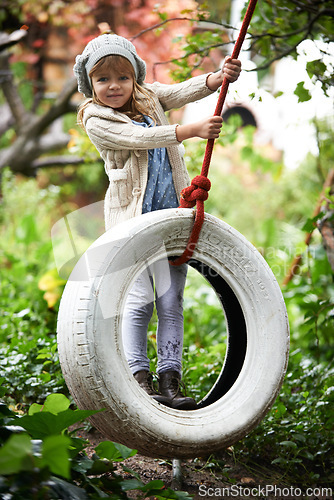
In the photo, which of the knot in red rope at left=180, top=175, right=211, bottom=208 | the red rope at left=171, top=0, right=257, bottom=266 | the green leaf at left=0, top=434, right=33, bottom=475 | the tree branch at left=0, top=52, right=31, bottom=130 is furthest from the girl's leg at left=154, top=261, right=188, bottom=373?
the tree branch at left=0, top=52, right=31, bottom=130

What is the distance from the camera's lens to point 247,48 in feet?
9.21

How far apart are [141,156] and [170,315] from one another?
1.97 feet

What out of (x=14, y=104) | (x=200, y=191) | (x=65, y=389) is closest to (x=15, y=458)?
(x=200, y=191)

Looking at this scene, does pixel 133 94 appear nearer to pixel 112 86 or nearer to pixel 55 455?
pixel 112 86

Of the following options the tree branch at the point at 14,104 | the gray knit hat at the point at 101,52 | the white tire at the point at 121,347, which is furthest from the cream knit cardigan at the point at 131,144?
the tree branch at the point at 14,104

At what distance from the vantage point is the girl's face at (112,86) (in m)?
1.84

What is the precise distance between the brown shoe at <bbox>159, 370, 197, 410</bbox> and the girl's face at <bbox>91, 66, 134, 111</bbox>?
100cm

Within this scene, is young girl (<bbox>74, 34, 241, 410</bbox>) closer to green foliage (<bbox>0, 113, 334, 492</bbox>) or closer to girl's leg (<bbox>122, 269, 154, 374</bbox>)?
girl's leg (<bbox>122, 269, 154, 374</bbox>)

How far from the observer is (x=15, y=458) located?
1.04 m

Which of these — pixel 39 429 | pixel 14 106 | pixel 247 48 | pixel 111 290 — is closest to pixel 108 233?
pixel 111 290

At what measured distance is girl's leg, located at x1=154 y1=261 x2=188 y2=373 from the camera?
190cm

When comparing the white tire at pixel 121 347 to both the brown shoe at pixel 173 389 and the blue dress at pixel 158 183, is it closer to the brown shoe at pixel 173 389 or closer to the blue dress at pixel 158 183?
the brown shoe at pixel 173 389

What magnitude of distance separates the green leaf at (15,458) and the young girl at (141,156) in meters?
0.79

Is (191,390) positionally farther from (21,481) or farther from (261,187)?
(261,187)
